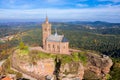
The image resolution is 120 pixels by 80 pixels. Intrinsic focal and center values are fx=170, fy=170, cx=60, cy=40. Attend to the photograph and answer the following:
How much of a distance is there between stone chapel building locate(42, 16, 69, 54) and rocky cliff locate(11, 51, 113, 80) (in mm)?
4577

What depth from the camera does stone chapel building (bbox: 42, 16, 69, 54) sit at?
55.0 m

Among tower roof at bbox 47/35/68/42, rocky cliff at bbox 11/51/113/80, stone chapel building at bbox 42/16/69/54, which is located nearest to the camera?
rocky cliff at bbox 11/51/113/80

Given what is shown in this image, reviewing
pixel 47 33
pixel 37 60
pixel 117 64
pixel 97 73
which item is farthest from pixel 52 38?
pixel 117 64

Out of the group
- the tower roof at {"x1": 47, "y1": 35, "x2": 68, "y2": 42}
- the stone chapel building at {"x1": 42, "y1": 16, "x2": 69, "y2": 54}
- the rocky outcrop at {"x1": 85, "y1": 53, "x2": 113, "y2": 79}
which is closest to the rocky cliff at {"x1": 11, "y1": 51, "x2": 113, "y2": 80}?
the rocky outcrop at {"x1": 85, "y1": 53, "x2": 113, "y2": 79}

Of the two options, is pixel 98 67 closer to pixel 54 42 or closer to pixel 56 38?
pixel 54 42

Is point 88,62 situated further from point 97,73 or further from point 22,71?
point 22,71

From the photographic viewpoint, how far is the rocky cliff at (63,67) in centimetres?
4962

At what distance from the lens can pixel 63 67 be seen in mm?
49938

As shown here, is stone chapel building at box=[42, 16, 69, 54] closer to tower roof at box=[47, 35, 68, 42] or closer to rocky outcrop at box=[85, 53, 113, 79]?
tower roof at box=[47, 35, 68, 42]

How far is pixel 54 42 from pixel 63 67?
10119 mm

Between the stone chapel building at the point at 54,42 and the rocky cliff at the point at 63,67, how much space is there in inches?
180

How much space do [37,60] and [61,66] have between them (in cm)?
778

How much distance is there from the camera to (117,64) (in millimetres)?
51406

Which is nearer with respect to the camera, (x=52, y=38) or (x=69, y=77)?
(x=69, y=77)
